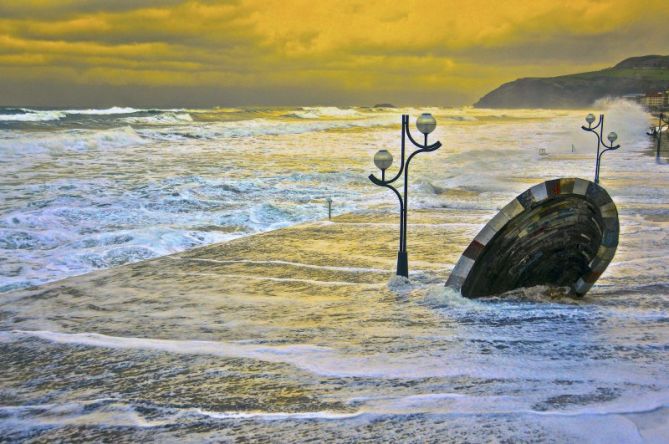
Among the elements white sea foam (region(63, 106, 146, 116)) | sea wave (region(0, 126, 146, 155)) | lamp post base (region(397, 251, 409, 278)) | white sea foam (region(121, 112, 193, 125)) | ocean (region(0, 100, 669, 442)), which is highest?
white sea foam (region(63, 106, 146, 116))

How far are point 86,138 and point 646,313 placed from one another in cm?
4941

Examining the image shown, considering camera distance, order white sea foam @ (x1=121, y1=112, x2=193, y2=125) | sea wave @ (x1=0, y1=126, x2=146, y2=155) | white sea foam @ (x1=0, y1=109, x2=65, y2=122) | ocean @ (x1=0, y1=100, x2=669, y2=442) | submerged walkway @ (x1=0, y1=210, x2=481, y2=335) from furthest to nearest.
Answer: 1. white sea foam @ (x1=121, y1=112, x2=193, y2=125)
2. white sea foam @ (x1=0, y1=109, x2=65, y2=122)
3. sea wave @ (x1=0, y1=126, x2=146, y2=155)
4. submerged walkway @ (x1=0, y1=210, x2=481, y2=335)
5. ocean @ (x1=0, y1=100, x2=669, y2=442)

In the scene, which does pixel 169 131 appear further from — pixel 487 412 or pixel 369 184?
pixel 487 412

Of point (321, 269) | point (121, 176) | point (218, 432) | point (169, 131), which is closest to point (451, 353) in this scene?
point (218, 432)

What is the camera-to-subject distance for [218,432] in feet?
18.1

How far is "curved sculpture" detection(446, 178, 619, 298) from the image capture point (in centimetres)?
846

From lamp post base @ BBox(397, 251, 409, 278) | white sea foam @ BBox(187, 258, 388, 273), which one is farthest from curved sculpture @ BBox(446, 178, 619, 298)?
white sea foam @ BBox(187, 258, 388, 273)

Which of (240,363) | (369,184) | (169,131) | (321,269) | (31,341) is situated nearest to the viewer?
(240,363)

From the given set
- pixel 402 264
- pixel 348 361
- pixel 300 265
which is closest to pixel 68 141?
pixel 300 265

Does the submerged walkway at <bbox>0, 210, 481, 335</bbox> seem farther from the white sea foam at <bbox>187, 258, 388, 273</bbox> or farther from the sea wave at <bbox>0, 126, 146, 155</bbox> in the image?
the sea wave at <bbox>0, 126, 146, 155</bbox>

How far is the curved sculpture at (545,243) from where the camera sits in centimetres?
846

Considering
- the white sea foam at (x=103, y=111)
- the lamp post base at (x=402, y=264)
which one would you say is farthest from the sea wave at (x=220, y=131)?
the lamp post base at (x=402, y=264)

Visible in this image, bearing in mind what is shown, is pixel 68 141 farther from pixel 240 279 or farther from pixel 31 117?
pixel 240 279

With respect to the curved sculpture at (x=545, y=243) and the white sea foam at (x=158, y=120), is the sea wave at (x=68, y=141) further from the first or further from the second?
the curved sculpture at (x=545, y=243)
